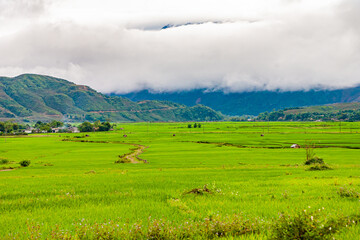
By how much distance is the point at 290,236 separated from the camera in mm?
6504

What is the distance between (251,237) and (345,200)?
24.3 feet

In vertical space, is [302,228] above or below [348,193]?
above

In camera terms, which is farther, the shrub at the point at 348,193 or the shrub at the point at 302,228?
the shrub at the point at 348,193

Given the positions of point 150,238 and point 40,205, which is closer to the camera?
point 150,238

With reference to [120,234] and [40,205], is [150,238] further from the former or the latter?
[40,205]

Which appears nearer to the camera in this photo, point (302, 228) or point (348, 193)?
point (302, 228)

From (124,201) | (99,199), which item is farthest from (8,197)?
(124,201)

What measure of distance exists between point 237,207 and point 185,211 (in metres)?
2.31

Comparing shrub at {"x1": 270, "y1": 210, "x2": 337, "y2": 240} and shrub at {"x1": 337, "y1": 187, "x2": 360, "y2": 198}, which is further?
shrub at {"x1": 337, "y1": 187, "x2": 360, "y2": 198}

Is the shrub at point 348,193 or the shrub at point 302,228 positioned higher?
the shrub at point 302,228

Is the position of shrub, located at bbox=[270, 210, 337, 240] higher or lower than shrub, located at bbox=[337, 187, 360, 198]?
higher

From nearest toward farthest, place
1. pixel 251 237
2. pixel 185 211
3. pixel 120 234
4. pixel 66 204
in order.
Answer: pixel 251 237, pixel 120 234, pixel 185 211, pixel 66 204

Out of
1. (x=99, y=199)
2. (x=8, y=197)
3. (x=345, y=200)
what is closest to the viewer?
(x=345, y=200)

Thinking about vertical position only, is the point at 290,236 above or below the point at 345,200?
above
